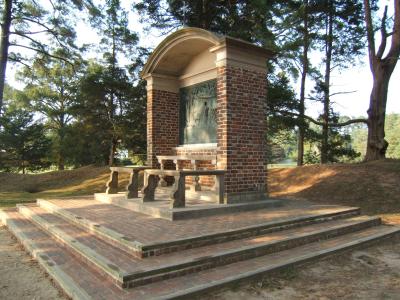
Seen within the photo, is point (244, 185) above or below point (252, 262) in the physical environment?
above

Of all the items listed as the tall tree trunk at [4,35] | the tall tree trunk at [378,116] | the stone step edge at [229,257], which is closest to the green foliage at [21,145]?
the tall tree trunk at [4,35]

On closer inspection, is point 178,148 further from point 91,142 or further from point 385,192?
point 91,142

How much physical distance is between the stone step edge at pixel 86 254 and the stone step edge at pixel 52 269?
337 millimetres

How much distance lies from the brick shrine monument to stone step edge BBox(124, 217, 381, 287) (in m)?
0.01

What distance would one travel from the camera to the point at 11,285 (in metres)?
4.11

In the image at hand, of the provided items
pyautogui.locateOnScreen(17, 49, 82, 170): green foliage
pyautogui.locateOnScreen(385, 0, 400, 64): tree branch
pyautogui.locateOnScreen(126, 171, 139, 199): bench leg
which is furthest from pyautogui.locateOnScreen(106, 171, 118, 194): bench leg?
pyautogui.locateOnScreen(17, 49, 82, 170): green foliage

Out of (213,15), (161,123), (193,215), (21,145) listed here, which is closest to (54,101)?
(21,145)

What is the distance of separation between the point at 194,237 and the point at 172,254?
1.44ft

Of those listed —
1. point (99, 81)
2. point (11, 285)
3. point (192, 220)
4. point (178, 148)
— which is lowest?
point (11, 285)

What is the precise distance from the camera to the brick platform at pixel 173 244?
12.3ft

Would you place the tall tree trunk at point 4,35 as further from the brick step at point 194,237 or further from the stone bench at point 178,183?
the stone bench at point 178,183

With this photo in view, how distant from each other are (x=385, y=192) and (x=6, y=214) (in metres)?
10.4

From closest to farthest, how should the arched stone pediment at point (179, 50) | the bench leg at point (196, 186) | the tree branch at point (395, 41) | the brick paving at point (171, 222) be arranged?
the brick paving at point (171, 222), the arched stone pediment at point (179, 50), the bench leg at point (196, 186), the tree branch at point (395, 41)

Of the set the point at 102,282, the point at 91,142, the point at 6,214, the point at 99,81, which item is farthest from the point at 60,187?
the point at 102,282
